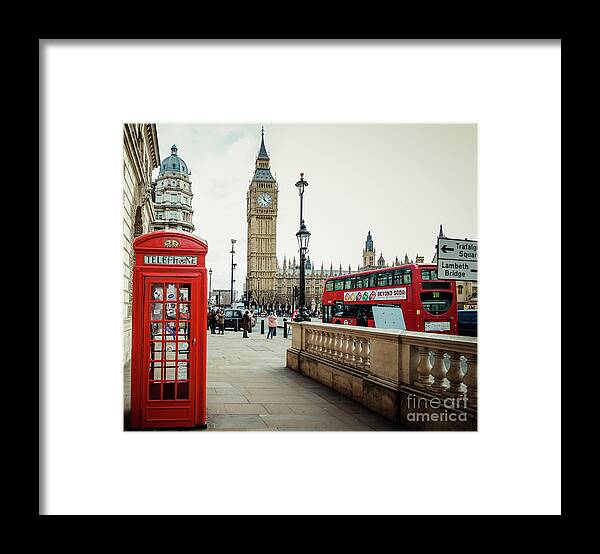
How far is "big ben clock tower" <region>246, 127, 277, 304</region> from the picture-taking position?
366ft

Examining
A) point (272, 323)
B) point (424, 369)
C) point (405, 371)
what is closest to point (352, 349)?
point (405, 371)

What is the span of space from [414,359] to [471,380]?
102 centimetres

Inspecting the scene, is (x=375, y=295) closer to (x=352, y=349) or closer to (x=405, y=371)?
(x=352, y=349)

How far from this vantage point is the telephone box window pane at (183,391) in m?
6.71

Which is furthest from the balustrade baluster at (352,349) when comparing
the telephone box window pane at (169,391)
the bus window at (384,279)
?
the bus window at (384,279)

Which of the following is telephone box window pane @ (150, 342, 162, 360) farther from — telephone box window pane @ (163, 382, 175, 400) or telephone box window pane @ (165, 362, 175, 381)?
telephone box window pane @ (163, 382, 175, 400)

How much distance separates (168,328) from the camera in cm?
651

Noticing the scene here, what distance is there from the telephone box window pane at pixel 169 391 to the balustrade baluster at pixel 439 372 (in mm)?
2809

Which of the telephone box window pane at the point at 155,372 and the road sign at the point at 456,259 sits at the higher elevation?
the road sign at the point at 456,259

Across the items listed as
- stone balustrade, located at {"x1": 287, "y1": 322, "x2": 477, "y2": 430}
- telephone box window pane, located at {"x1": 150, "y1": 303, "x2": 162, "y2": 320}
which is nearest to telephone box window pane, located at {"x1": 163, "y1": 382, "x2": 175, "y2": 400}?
telephone box window pane, located at {"x1": 150, "y1": 303, "x2": 162, "y2": 320}

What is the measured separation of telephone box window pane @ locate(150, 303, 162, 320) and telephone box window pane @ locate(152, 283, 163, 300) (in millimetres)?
75

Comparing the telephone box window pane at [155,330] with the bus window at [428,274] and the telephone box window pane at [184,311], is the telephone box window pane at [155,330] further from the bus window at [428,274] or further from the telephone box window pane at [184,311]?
the bus window at [428,274]
